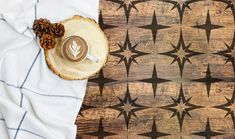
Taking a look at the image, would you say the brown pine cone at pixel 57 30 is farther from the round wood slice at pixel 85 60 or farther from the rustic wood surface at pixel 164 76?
the rustic wood surface at pixel 164 76

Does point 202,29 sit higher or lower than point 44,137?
higher

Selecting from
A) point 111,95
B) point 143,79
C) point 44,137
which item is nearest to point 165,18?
point 143,79

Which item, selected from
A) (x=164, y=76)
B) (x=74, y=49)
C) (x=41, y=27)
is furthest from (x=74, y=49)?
(x=164, y=76)

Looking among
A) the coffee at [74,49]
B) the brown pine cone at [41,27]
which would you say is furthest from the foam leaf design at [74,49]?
the brown pine cone at [41,27]

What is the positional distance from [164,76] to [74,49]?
388 mm

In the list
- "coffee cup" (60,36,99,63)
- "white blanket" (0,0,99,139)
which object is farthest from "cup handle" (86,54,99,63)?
"white blanket" (0,0,99,139)

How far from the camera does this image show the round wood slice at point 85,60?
1338mm

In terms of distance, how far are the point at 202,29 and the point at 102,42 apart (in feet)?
1.39

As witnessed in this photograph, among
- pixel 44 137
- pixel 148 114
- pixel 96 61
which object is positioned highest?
pixel 96 61

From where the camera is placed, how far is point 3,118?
1379 millimetres

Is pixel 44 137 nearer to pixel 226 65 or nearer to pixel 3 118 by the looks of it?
pixel 3 118

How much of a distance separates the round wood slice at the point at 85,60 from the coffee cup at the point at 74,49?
0.03m

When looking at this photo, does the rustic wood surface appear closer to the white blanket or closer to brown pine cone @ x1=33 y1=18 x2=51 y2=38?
the white blanket

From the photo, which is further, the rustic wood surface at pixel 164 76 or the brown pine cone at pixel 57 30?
the rustic wood surface at pixel 164 76
